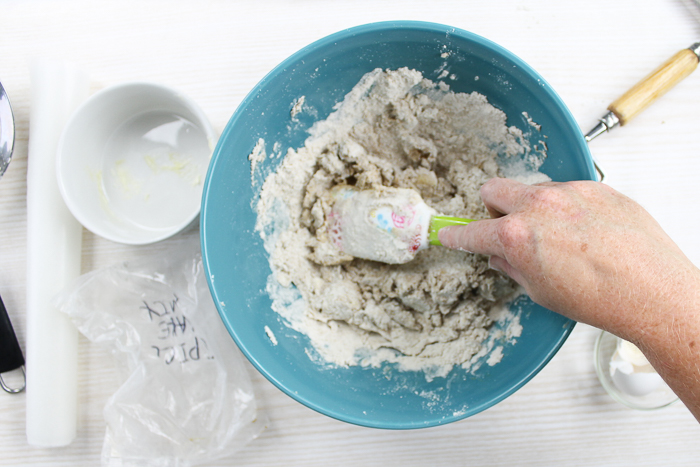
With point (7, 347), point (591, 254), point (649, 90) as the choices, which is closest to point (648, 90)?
point (649, 90)

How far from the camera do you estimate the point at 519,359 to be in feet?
2.93

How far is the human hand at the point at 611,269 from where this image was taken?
0.67 meters

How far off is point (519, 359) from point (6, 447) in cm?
131

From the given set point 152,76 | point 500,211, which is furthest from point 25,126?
point 500,211

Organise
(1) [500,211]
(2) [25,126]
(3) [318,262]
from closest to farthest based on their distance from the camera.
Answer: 1. (1) [500,211]
2. (3) [318,262]
3. (2) [25,126]

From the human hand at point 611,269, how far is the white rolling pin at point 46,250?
102cm

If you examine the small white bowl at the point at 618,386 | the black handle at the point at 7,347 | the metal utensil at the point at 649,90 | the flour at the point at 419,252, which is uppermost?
the metal utensil at the point at 649,90

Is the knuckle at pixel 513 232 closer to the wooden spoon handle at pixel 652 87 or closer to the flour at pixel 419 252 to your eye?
the flour at pixel 419 252

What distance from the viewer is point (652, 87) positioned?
105 cm

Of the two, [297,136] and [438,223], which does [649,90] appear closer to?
[438,223]

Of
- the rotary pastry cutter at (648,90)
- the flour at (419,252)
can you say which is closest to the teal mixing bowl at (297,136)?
the flour at (419,252)

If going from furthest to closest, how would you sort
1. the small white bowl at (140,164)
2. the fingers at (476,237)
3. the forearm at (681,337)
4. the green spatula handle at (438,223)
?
the small white bowl at (140,164) < the green spatula handle at (438,223) < the fingers at (476,237) < the forearm at (681,337)

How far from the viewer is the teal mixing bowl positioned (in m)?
0.84

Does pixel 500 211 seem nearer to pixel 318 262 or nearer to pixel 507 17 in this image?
pixel 318 262
